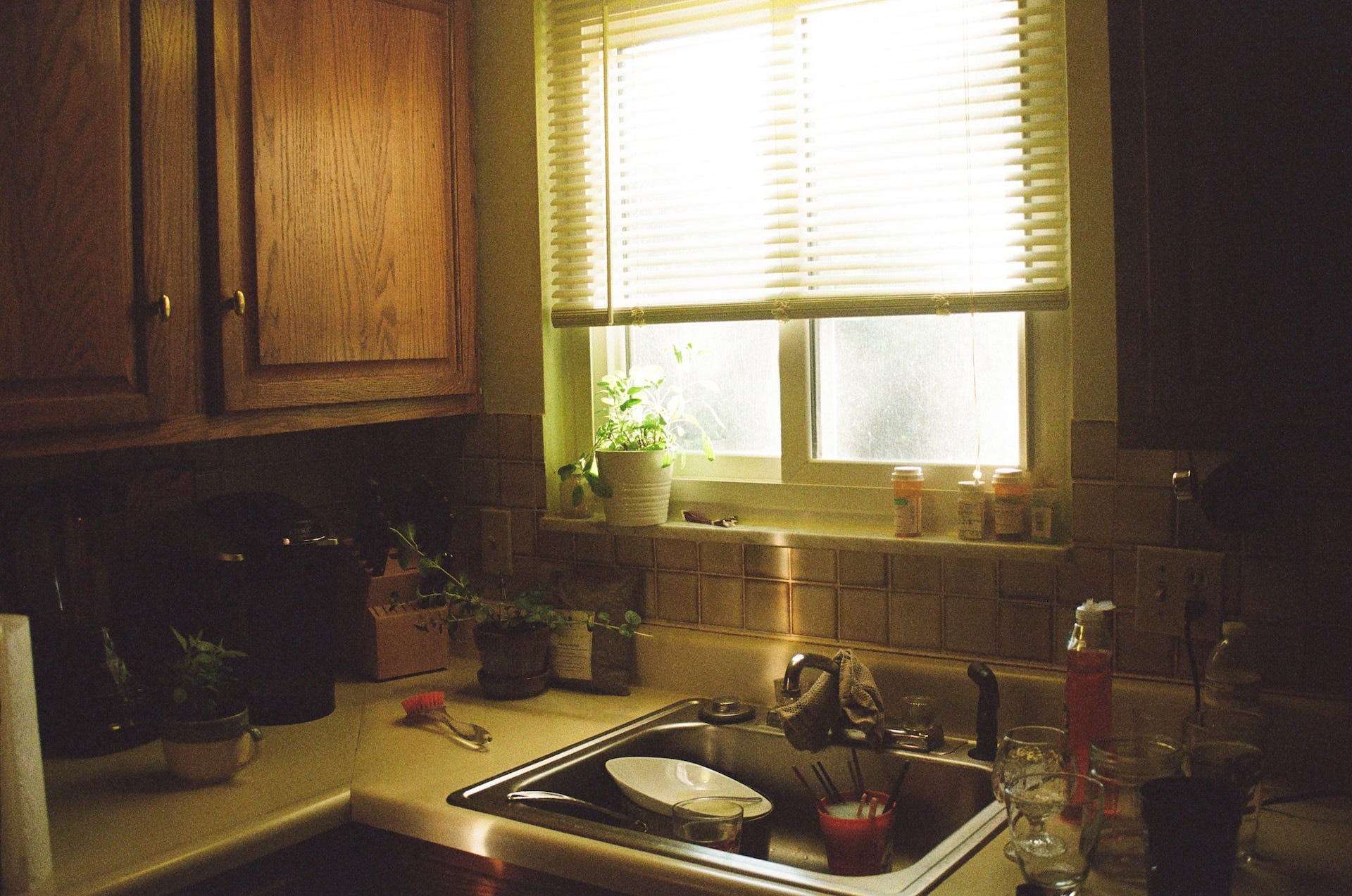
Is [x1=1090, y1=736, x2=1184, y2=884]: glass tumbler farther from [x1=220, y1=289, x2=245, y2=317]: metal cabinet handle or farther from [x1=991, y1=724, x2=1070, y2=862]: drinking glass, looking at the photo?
[x1=220, y1=289, x2=245, y2=317]: metal cabinet handle

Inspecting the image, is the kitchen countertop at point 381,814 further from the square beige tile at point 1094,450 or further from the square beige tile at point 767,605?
the square beige tile at point 1094,450

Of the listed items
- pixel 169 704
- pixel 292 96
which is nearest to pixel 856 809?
pixel 169 704

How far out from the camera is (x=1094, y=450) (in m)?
1.74

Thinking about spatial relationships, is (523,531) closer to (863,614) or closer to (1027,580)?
(863,614)

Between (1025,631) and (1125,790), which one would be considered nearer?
(1125,790)

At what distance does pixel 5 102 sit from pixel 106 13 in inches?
8.4

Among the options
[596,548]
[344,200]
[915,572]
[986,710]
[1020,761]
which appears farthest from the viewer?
[596,548]

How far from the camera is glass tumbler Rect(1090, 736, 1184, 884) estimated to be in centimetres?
132

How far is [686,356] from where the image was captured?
2.22 meters

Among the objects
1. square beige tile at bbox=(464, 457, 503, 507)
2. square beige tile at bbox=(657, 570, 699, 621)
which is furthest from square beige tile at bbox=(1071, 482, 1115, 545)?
square beige tile at bbox=(464, 457, 503, 507)

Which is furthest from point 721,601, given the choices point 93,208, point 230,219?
point 93,208

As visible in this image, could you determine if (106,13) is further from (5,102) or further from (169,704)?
(169,704)

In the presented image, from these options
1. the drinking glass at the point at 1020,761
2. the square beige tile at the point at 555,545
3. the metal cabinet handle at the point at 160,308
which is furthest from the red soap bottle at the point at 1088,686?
the metal cabinet handle at the point at 160,308

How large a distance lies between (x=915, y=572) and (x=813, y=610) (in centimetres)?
20
